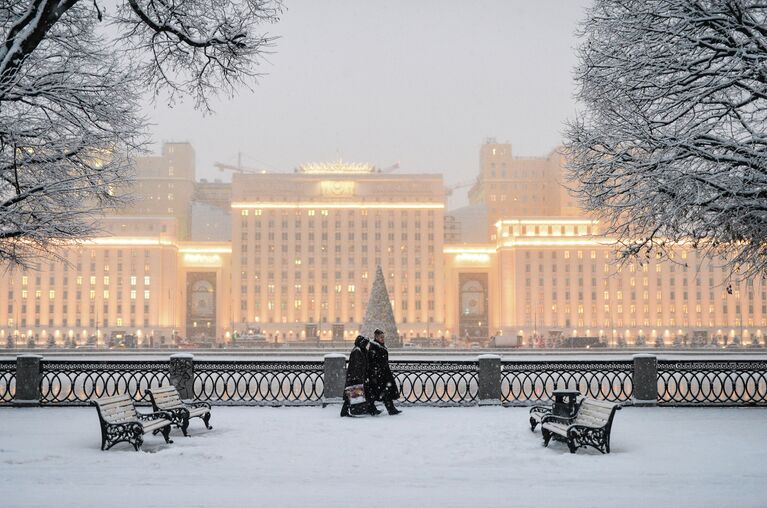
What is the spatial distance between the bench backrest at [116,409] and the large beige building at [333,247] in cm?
11576

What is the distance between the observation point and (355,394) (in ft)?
51.6

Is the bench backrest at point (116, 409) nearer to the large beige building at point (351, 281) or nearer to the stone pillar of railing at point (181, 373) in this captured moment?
the stone pillar of railing at point (181, 373)

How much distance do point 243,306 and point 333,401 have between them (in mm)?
115392

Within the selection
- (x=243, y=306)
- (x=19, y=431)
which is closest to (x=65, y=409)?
(x=19, y=431)

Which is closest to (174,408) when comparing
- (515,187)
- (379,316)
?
→ (379,316)

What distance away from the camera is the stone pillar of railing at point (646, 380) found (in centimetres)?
1730

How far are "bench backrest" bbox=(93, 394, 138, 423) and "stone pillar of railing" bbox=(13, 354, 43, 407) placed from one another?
5.92m

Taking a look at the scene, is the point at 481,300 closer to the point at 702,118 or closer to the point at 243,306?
the point at 243,306

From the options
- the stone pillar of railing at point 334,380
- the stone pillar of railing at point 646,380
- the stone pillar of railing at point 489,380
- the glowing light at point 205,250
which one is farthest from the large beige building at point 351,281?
the stone pillar of railing at point 646,380

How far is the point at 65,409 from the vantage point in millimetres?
17016

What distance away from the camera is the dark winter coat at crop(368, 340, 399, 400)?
52.7ft

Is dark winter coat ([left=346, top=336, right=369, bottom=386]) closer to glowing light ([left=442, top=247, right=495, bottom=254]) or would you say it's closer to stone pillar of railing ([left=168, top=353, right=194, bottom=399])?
stone pillar of railing ([left=168, top=353, right=194, bottom=399])

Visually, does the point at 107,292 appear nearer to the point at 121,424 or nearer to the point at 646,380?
the point at 646,380

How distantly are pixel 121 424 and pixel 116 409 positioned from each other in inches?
22.3
